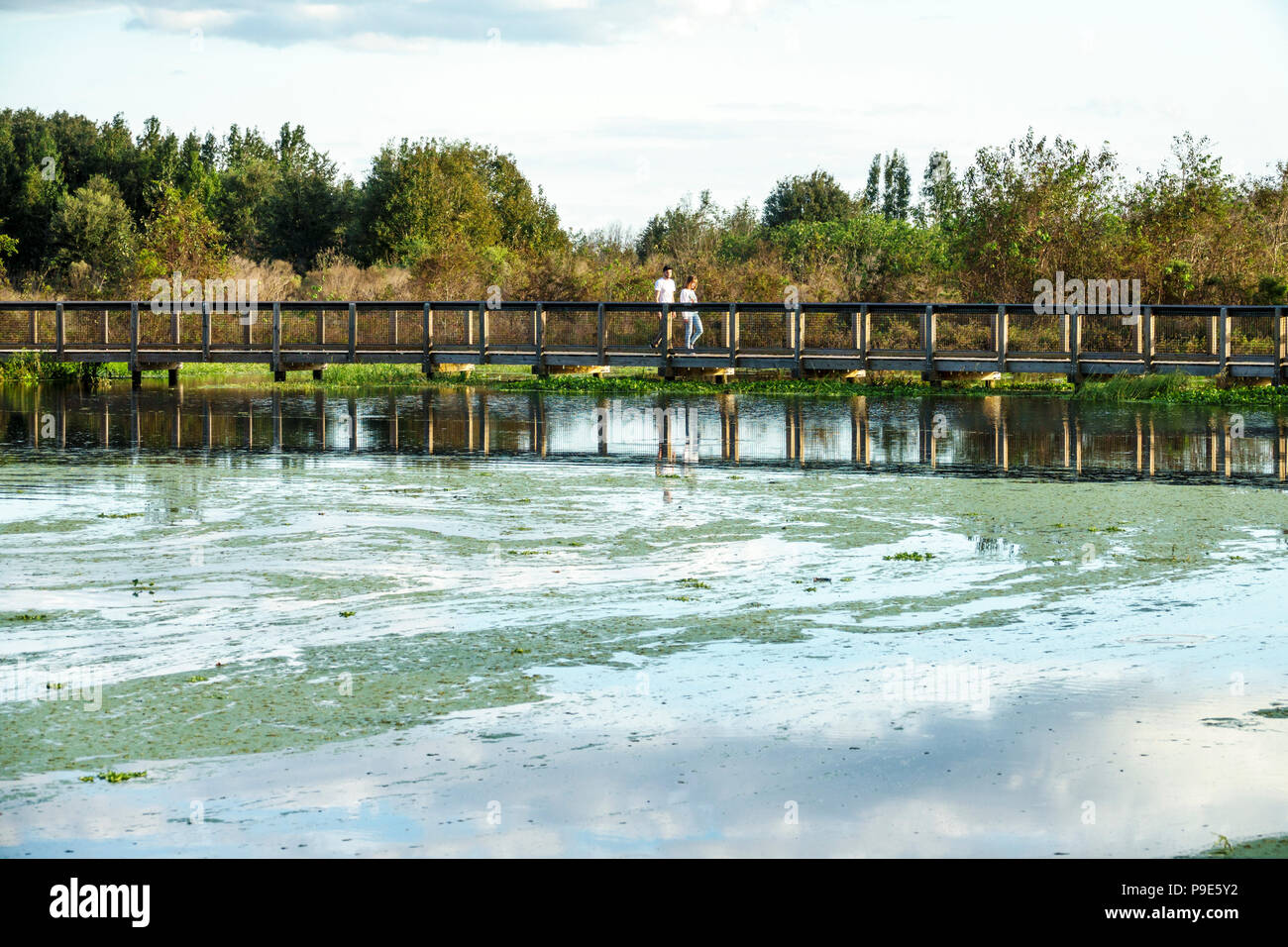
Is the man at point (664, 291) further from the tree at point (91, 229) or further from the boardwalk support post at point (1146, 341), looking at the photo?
the tree at point (91, 229)

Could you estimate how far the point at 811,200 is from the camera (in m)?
76.0

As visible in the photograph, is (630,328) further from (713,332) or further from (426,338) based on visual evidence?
(426,338)

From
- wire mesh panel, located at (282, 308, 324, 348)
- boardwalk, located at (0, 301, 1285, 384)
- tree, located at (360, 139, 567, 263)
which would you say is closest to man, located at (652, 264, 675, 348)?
boardwalk, located at (0, 301, 1285, 384)

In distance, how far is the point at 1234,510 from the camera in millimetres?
13266

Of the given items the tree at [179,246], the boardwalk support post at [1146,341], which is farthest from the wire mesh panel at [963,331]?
the tree at [179,246]

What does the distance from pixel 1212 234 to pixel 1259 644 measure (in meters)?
31.6

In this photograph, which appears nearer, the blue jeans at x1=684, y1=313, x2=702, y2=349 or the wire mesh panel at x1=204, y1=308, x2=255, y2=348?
the blue jeans at x1=684, y1=313, x2=702, y2=349

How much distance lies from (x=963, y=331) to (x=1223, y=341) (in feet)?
16.4

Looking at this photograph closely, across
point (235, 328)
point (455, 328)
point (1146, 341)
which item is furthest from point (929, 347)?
point (235, 328)

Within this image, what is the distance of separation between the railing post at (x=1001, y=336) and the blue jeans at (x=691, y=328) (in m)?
5.92

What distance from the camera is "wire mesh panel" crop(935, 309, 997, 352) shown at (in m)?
30.7

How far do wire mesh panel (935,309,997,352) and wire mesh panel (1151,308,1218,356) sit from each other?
302cm

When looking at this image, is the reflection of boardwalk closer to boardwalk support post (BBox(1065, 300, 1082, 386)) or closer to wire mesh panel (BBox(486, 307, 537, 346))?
boardwalk support post (BBox(1065, 300, 1082, 386))

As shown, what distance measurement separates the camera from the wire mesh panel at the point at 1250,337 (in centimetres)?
2964
